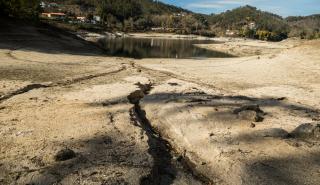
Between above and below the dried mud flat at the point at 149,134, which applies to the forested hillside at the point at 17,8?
above

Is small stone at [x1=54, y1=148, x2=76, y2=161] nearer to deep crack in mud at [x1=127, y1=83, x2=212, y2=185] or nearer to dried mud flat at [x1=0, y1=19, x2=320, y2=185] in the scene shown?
dried mud flat at [x1=0, y1=19, x2=320, y2=185]

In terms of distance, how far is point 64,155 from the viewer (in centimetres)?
796

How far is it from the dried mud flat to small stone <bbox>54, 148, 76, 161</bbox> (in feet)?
0.07

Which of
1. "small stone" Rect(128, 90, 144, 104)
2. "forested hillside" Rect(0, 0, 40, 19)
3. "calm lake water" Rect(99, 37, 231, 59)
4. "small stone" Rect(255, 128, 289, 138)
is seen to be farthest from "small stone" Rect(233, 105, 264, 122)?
"forested hillside" Rect(0, 0, 40, 19)

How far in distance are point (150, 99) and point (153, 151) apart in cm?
558

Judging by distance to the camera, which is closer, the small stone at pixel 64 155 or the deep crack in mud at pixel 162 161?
the deep crack in mud at pixel 162 161

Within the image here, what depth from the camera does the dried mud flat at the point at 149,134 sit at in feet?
25.5

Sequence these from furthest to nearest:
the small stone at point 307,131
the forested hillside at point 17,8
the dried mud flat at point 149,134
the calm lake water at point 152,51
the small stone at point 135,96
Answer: the calm lake water at point 152,51 < the forested hillside at point 17,8 < the small stone at point 135,96 < the small stone at point 307,131 < the dried mud flat at point 149,134

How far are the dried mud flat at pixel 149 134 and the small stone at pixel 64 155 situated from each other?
0.07ft

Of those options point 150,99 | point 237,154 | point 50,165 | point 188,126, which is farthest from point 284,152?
point 150,99

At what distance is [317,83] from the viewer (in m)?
21.8

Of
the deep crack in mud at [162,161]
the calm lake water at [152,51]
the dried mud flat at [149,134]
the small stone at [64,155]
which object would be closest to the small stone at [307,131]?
the dried mud flat at [149,134]

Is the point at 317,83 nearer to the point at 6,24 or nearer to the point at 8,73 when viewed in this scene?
the point at 8,73

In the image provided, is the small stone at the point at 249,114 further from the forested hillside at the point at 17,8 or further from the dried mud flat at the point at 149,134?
the forested hillside at the point at 17,8
